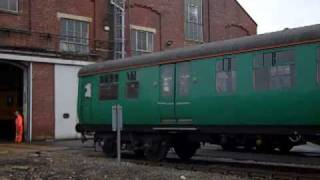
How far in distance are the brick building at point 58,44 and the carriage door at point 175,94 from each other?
13021 millimetres

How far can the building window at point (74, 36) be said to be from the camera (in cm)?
3216

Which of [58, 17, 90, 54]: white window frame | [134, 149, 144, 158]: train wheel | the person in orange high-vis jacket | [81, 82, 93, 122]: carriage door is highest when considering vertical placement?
[58, 17, 90, 54]: white window frame

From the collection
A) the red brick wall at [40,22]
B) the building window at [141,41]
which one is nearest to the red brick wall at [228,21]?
the building window at [141,41]

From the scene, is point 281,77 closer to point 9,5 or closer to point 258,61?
point 258,61

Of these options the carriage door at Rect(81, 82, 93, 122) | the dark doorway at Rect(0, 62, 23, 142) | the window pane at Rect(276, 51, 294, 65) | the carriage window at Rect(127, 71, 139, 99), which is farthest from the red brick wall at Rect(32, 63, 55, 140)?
the window pane at Rect(276, 51, 294, 65)

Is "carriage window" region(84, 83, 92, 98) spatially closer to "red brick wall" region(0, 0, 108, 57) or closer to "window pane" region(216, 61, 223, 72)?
"window pane" region(216, 61, 223, 72)

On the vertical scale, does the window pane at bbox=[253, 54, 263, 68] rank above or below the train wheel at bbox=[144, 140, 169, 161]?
above

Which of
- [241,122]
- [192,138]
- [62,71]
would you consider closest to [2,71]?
[62,71]

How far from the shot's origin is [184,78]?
1756 cm

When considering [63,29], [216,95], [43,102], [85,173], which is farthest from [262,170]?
[63,29]

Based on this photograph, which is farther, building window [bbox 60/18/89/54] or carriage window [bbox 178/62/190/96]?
building window [bbox 60/18/89/54]

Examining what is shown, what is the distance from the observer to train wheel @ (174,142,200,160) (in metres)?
19.5

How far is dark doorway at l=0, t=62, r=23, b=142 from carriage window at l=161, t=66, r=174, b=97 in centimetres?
1690

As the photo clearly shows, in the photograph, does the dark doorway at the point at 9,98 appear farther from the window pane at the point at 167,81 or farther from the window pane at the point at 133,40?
the window pane at the point at 167,81
